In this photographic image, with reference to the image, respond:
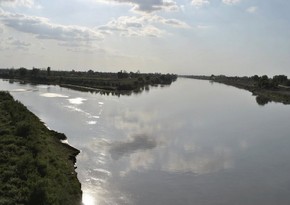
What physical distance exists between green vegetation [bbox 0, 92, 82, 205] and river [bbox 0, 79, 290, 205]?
219 cm

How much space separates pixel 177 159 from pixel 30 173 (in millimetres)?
17907

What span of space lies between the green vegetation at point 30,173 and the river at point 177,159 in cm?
219

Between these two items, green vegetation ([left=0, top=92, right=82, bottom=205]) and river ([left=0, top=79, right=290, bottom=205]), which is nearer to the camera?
green vegetation ([left=0, top=92, right=82, bottom=205])

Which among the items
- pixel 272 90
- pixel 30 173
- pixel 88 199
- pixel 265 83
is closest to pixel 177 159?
pixel 88 199

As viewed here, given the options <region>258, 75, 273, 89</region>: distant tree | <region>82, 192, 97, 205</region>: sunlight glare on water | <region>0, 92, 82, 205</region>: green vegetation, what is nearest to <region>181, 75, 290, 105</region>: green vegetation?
<region>258, 75, 273, 89</region>: distant tree

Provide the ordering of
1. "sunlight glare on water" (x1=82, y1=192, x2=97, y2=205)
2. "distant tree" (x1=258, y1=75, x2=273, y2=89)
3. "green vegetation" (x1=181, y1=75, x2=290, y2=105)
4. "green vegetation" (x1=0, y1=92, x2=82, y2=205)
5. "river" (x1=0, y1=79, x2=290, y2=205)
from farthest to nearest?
"distant tree" (x1=258, y1=75, x2=273, y2=89) < "green vegetation" (x1=181, y1=75, x2=290, y2=105) < "river" (x1=0, y1=79, x2=290, y2=205) < "sunlight glare on water" (x1=82, y1=192, x2=97, y2=205) < "green vegetation" (x1=0, y1=92, x2=82, y2=205)

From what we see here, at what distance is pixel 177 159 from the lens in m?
34.8

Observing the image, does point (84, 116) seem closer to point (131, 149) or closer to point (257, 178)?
point (131, 149)

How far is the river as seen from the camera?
25.3 metres

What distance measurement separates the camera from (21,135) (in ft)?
92.6

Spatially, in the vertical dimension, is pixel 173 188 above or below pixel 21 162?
below

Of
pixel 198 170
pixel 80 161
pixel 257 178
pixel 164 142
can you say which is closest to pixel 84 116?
pixel 164 142

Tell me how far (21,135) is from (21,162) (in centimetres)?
794

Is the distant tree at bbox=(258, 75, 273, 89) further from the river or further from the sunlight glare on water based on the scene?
the sunlight glare on water
